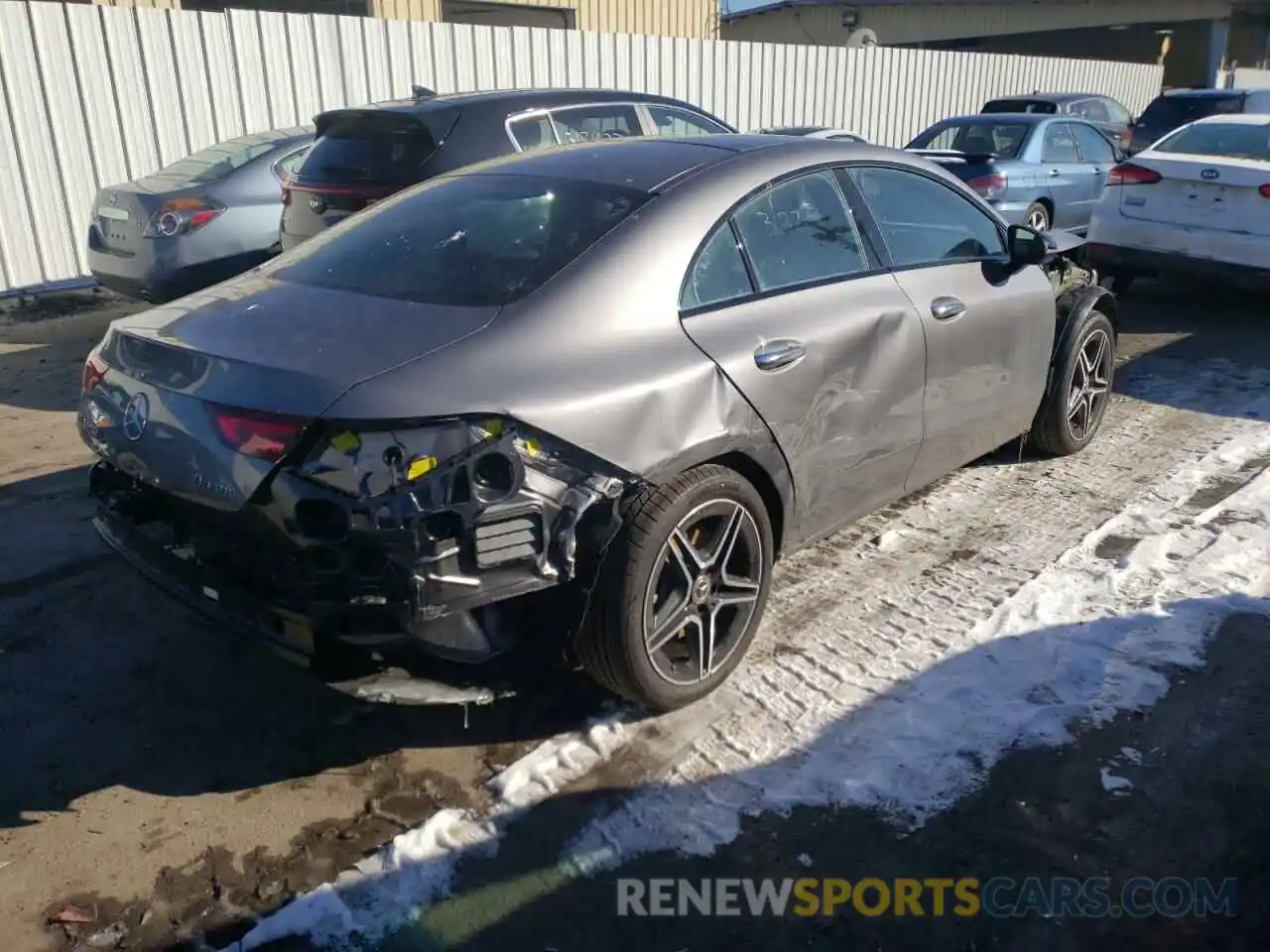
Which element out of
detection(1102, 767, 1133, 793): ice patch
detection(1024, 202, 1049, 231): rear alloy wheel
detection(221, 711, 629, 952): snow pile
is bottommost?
detection(1102, 767, 1133, 793): ice patch

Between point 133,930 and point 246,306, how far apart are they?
172 centimetres

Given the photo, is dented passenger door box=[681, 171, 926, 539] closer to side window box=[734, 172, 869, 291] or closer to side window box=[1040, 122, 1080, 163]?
side window box=[734, 172, 869, 291]

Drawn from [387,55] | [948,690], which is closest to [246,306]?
[948,690]

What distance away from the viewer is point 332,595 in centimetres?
262

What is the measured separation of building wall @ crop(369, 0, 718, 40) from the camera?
48.6 ft

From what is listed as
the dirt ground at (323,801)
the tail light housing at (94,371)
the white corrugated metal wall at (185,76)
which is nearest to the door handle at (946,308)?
the dirt ground at (323,801)

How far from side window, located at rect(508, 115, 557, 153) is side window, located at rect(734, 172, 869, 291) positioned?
10.0 ft

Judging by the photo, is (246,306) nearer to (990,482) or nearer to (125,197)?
(990,482)

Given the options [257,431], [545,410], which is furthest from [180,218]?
[545,410]

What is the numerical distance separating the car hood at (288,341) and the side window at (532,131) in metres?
3.56

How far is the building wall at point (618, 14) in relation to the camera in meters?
14.8

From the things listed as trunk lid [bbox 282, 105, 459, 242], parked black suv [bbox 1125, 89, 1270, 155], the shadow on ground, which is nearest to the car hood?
the shadow on ground

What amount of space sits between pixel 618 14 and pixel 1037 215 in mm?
9713

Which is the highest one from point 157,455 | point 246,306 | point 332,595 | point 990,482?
point 246,306
